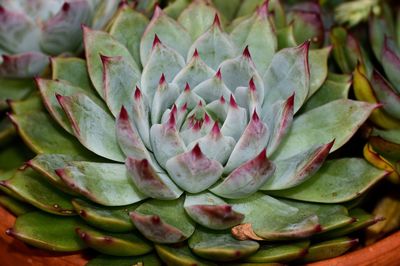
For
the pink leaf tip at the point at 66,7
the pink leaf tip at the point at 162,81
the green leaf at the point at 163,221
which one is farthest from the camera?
the pink leaf tip at the point at 66,7

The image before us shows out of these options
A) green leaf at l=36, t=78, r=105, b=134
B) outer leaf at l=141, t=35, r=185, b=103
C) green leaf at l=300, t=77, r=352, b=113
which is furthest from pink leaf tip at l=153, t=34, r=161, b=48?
green leaf at l=300, t=77, r=352, b=113

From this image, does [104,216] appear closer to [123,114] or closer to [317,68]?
[123,114]

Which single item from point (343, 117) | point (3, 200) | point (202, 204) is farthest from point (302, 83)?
point (3, 200)

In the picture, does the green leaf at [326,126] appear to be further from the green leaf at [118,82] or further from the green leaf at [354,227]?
the green leaf at [118,82]

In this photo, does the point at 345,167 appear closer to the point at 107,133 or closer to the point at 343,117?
the point at 343,117

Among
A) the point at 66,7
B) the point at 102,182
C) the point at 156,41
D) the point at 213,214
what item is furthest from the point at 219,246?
the point at 66,7

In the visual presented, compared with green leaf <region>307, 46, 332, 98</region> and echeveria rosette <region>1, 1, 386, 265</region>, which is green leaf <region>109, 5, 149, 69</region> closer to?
echeveria rosette <region>1, 1, 386, 265</region>

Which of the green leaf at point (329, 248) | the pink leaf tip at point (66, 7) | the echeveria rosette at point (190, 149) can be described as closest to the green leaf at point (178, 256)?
the echeveria rosette at point (190, 149)
